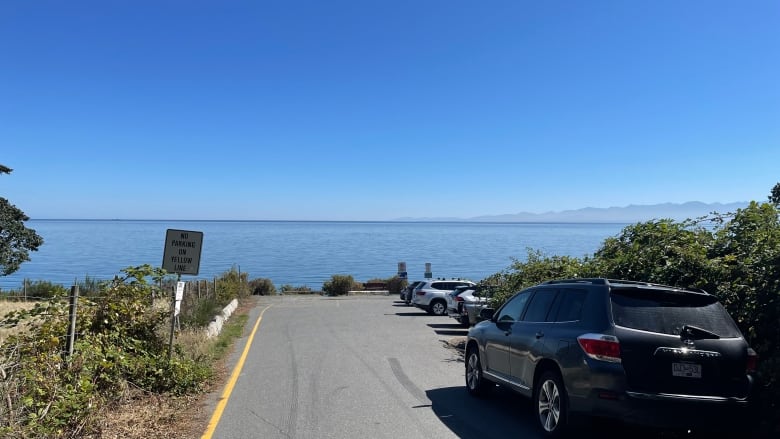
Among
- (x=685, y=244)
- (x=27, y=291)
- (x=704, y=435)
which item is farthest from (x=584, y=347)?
(x=27, y=291)

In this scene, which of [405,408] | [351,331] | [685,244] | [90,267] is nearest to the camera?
[405,408]

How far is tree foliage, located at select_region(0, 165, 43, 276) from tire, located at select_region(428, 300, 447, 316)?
2081 cm

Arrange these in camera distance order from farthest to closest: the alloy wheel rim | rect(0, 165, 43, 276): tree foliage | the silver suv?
rect(0, 165, 43, 276): tree foliage, the silver suv, the alloy wheel rim

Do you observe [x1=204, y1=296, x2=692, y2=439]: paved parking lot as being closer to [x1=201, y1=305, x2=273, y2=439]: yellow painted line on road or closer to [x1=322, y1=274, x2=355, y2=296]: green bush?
[x1=201, y1=305, x2=273, y2=439]: yellow painted line on road

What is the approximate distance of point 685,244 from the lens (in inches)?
345

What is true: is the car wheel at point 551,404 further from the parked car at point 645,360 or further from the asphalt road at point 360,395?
the asphalt road at point 360,395

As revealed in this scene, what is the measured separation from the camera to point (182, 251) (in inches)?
438

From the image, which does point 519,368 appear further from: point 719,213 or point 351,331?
point 351,331

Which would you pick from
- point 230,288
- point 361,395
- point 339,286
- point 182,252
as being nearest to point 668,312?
point 361,395

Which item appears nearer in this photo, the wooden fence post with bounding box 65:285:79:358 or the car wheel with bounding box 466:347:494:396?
the wooden fence post with bounding box 65:285:79:358

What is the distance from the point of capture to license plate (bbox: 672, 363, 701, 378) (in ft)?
17.8

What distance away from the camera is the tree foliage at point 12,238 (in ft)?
93.6

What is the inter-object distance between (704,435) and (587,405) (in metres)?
1.94

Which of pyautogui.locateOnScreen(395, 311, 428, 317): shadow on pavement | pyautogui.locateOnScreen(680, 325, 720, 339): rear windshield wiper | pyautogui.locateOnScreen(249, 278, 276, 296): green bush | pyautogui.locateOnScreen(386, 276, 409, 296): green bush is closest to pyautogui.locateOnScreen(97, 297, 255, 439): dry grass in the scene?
pyautogui.locateOnScreen(680, 325, 720, 339): rear windshield wiper
